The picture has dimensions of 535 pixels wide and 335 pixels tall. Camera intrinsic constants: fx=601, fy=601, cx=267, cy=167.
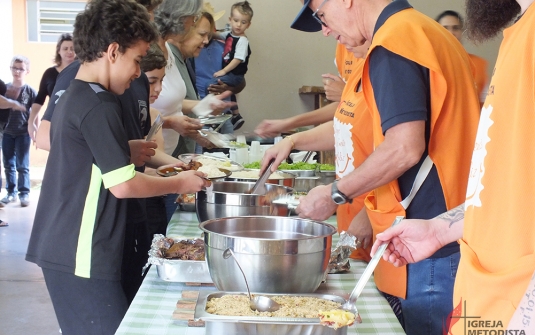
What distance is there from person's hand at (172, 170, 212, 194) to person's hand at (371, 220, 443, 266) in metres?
0.78

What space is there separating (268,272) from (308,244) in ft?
0.33

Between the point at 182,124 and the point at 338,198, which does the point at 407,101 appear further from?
the point at 182,124

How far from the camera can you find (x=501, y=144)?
2.62ft

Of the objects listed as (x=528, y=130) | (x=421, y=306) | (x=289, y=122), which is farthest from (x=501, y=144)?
(x=289, y=122)

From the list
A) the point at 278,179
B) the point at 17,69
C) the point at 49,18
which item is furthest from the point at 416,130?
the point at 49,18

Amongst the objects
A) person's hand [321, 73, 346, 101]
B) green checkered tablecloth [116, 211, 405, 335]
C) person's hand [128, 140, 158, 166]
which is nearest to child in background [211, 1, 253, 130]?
person's hand [321, 73, 346, 101]

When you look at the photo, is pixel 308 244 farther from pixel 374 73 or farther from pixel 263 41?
pixel 263 41

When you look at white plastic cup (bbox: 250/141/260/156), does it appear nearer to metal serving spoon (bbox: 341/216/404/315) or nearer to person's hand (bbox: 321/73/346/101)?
person's hand (bbox: 321/73/346/101)

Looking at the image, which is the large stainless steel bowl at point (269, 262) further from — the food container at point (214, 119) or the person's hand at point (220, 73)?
the person's hand at point (220, 73)

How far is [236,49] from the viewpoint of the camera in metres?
5.66

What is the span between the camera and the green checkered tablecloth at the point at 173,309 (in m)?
1.16

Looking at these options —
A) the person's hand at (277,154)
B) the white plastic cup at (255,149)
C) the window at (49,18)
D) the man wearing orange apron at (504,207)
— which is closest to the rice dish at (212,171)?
the person's hand at (277,154)

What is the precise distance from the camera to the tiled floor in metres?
3.35

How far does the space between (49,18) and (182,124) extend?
7.03m
